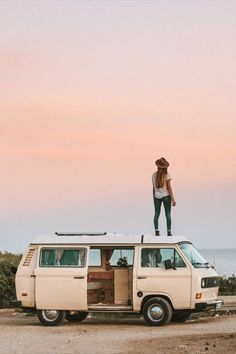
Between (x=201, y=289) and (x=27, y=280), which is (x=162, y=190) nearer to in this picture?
(x=201, y=289)

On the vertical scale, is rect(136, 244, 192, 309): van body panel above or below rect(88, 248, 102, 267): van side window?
below

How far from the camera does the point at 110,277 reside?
24.1 metres

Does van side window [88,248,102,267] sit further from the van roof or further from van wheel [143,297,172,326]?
van wheel [143,297,172,326]

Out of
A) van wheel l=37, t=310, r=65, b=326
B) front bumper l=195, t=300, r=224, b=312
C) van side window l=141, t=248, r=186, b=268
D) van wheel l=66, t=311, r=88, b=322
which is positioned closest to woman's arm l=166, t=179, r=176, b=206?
van side window l=141, t=248, r=186, b=268

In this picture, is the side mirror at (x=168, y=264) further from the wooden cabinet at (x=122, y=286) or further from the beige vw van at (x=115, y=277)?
the wooden cabinet at (x=122, y=286)

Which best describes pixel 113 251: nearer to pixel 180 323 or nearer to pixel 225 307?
pixel 180 323

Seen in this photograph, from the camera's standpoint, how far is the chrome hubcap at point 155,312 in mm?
23188

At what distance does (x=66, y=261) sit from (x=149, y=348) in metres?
5.26

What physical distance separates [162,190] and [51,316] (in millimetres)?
4154

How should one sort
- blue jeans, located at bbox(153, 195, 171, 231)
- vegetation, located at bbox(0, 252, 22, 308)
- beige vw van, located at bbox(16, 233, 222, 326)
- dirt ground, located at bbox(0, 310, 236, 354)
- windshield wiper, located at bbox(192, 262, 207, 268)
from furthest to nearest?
vegetation, located at bbox(0, 252, 22, 308)
blue jeans, located at bbox(153, 195, 171, 231)
windshield wiper, located at bbox(192, 262, 207, 268)
beige vw van, located at bbox(16, 233, 222, 326)
dirt ground, located at bbox(0, 310, 236, 354)

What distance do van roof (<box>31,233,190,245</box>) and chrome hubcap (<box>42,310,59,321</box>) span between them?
160 centimetres

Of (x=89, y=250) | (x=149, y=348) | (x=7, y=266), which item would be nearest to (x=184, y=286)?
(x=89, y=250)

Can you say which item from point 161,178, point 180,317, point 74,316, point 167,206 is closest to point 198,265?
point 180,317

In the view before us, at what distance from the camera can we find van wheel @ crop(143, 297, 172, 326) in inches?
912
